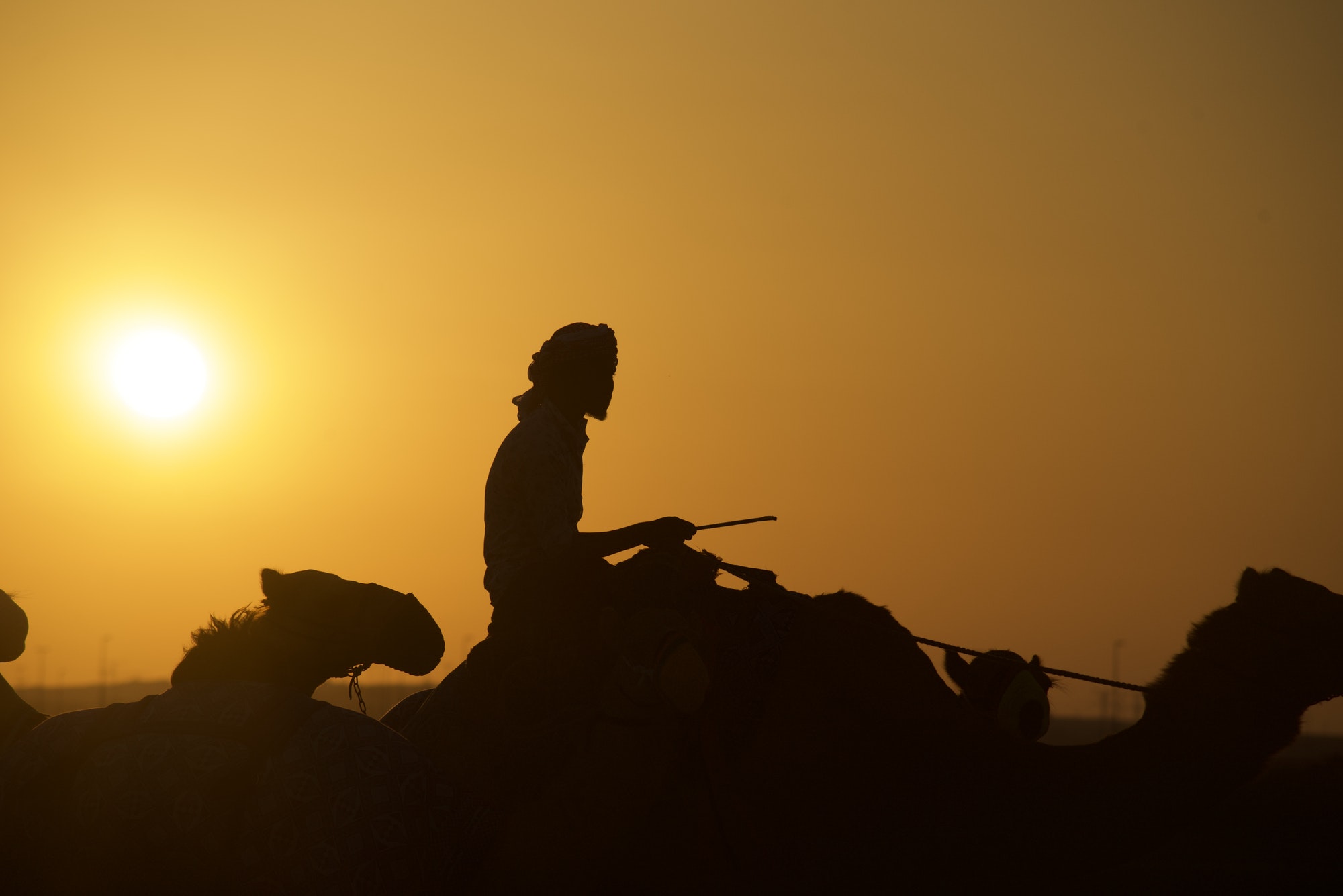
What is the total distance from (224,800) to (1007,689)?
11.7 feet

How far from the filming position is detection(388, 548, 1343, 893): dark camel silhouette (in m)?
5.86

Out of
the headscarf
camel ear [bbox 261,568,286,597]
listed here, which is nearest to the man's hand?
the headscarf

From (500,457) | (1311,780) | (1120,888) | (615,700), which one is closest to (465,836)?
(615,700)

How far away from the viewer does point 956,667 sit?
6496 mm

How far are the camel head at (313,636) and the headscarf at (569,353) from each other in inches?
60.7

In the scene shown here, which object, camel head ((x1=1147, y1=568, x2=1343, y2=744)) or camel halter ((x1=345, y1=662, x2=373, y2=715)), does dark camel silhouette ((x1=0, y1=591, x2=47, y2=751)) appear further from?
camel head ((x1=1147, y1=568, x2=1343, y2=744))

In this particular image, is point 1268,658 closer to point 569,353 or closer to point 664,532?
point 664,532

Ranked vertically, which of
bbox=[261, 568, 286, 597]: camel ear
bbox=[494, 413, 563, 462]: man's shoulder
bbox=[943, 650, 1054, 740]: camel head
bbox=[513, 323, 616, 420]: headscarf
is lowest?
bbox=[943, 650, 1054, 740]: camel head

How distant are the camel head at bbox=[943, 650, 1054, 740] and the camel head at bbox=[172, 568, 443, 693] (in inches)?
104

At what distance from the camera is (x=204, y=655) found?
5.47m

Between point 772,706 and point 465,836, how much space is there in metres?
1.71

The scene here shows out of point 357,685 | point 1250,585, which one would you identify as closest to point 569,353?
point 357,685

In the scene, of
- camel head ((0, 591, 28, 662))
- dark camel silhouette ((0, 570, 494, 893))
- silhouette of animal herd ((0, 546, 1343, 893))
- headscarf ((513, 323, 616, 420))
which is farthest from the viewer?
camel head ((0, 591, 28, 662))

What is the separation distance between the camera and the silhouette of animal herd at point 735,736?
17.8 ft
